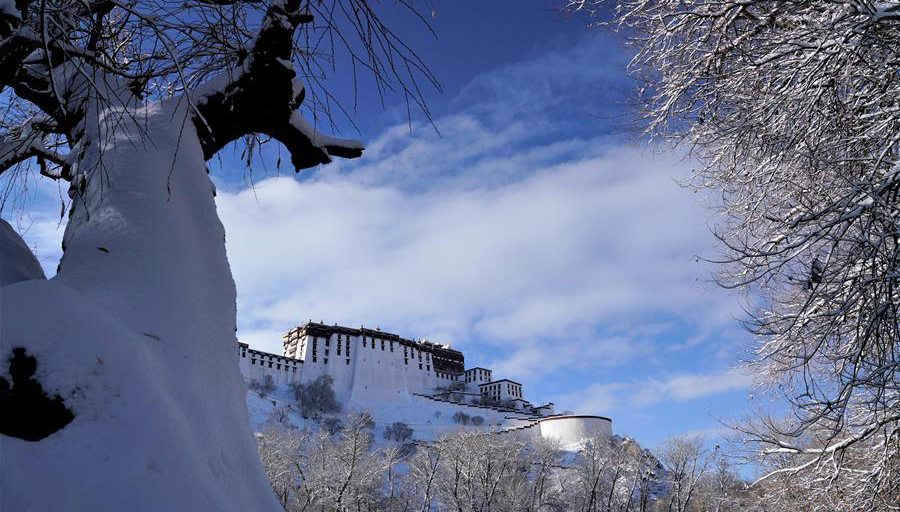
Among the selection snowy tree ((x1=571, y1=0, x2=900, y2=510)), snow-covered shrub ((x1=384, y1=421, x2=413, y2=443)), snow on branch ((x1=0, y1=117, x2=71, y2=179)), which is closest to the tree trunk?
snow on branch ((x1=0, y1=117, x2=71, y2=179))

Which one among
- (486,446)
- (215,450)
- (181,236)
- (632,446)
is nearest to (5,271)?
(181,236)

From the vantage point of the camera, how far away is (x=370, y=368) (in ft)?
245

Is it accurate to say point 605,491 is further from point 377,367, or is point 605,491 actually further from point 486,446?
point 377,367

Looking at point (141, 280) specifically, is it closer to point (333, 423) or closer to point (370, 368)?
point (333, 423)

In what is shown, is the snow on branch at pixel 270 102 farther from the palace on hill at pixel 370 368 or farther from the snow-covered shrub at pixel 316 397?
the palace on hill at pixel 370 368

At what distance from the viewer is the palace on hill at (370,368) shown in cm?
7238

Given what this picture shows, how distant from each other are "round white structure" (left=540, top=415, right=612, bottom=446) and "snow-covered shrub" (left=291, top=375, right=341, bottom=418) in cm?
2602

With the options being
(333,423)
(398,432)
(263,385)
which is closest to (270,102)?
(398,432)

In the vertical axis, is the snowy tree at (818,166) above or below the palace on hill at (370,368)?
below

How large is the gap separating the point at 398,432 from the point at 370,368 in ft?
40.9

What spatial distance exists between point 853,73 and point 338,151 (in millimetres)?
3890

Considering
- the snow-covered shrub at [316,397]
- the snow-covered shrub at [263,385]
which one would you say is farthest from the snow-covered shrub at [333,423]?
the snow-covered shrub at [263,385]

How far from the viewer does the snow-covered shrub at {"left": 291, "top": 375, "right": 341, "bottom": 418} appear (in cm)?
6669

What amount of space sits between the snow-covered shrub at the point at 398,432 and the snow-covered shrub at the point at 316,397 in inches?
296
